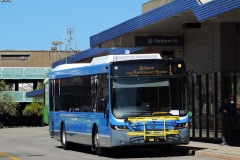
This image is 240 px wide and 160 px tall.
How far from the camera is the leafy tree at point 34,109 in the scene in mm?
88125

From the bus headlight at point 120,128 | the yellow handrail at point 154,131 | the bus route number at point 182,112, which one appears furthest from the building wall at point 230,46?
the bus headlight at point 120,128

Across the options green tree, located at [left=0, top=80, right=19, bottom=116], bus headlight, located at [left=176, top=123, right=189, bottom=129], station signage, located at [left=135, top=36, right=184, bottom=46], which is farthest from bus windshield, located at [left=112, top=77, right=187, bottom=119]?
green tree, located at [left=0, top=80, right=19, bottom=116]

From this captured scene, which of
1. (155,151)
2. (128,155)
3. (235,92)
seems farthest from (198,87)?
(128,155)

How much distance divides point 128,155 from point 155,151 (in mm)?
2212

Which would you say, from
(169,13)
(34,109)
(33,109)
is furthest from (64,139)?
(33,109)

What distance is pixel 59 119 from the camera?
27875 millimetres

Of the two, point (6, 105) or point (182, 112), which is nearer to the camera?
point (182, 112)

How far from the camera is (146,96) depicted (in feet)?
69.9

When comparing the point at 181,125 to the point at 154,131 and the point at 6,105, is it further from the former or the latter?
the point at 6,105

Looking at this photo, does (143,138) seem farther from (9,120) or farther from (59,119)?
(9,120)

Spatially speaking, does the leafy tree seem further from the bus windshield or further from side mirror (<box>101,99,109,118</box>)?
the bus windshield

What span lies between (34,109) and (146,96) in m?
67.8

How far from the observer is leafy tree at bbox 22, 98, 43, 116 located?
88.1 m

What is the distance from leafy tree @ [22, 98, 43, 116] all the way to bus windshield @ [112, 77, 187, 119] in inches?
2623
